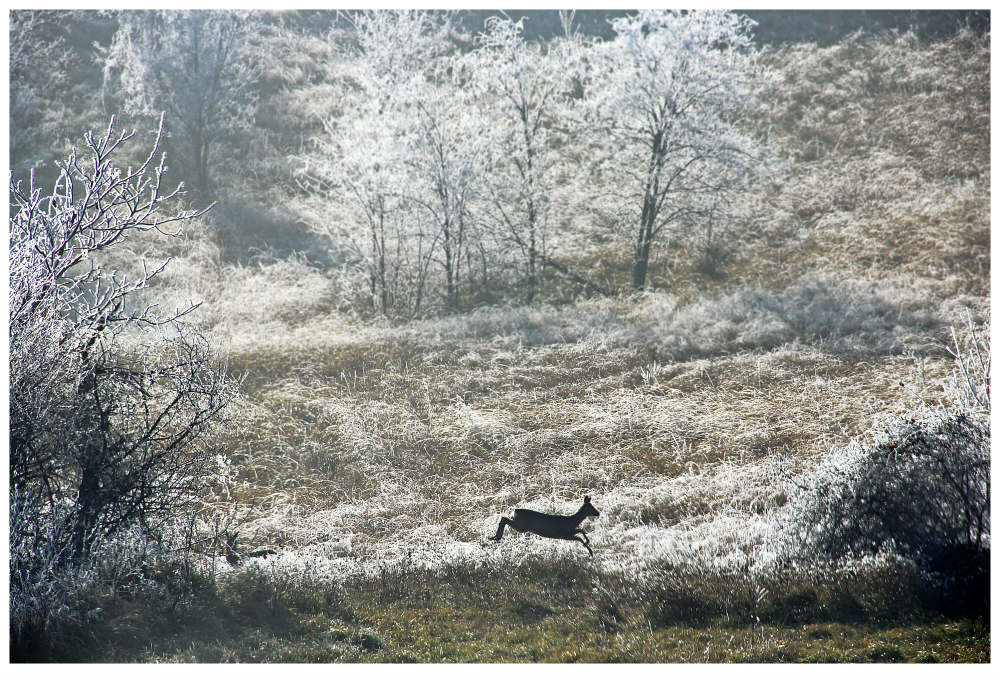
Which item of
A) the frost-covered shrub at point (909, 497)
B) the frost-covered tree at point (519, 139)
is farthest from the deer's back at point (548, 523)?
the frost-covered tree at point (519, 139)

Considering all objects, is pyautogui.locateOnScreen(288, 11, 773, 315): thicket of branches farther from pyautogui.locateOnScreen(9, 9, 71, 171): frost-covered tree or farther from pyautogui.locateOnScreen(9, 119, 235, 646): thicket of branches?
pyautogui.locateOnScreen(9, 119, 235, 646): thicket of branches

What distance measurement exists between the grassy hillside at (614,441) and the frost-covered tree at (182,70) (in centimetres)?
392

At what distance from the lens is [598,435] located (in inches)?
314

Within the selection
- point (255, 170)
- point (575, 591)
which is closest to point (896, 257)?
point (575, 591)

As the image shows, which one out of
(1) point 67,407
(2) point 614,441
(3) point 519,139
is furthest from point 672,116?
(1) point 67,407

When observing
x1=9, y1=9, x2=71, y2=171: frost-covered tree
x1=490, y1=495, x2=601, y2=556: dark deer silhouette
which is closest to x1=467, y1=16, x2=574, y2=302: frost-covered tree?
x1=490, y1=495, x2=601, y2=556: dark deer silhouette

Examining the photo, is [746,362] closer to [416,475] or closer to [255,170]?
[416,475]

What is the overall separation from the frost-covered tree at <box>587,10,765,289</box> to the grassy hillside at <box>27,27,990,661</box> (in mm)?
1100

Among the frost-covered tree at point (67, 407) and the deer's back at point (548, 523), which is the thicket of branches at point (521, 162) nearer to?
the deer's back at point (548, 523)

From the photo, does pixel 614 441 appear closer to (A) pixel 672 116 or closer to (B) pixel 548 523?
(B) pixel 548 523

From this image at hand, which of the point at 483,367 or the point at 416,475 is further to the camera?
the point at 483,367

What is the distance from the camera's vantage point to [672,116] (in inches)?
483

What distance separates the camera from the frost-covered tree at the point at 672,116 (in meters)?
12.0

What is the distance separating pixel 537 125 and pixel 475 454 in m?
7.55
